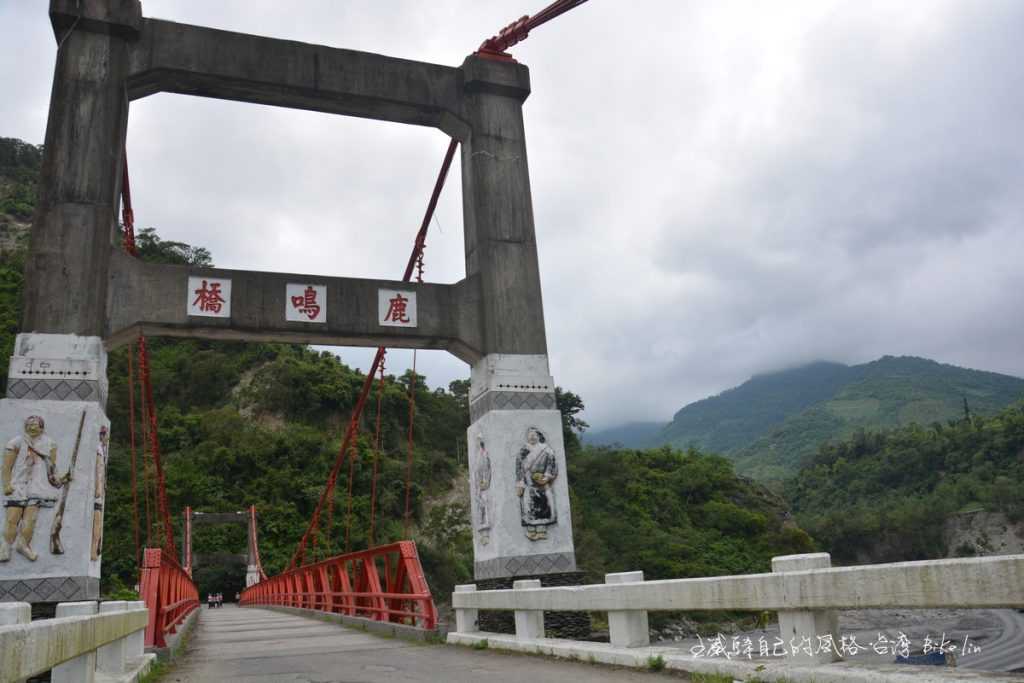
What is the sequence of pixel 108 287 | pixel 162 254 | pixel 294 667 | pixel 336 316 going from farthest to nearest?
pixel 162 254 → pixel 336 316 → pixel 108 287 → pixel 294 667

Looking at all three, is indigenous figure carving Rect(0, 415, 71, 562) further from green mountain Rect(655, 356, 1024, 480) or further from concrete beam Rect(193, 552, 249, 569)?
green mountain Rect(655, 356, 1024, 480)

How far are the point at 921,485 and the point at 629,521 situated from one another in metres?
33.2

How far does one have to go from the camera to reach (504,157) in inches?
432

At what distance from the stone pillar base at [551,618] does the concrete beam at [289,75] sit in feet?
20.2

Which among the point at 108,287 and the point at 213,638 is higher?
the point at 108,287

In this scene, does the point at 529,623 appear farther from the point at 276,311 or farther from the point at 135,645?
the point at 276,311

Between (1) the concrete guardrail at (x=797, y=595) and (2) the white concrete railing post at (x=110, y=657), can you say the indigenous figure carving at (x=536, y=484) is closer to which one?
(1) the concrete guardrail at (x=797, y=595)

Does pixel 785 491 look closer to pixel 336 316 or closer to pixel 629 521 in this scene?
pixel 629 521

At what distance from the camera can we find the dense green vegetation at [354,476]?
41500 millimetres

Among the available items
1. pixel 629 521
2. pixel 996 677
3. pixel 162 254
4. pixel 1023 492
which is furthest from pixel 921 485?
pixel 996 677

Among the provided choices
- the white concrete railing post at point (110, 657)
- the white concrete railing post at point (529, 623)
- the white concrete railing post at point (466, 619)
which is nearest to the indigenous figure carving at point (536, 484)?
the white concrete railing post at point (466, 619)

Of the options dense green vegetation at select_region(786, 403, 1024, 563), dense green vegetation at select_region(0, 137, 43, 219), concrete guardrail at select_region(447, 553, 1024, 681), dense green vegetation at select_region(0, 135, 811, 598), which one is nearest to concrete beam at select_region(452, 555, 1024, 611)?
concrete guardrail at select_region(447, 553, 1024, 681)

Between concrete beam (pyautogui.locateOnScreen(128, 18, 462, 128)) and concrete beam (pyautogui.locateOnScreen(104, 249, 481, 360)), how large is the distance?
8.12 ft

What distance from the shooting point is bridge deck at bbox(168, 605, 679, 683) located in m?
5.04
